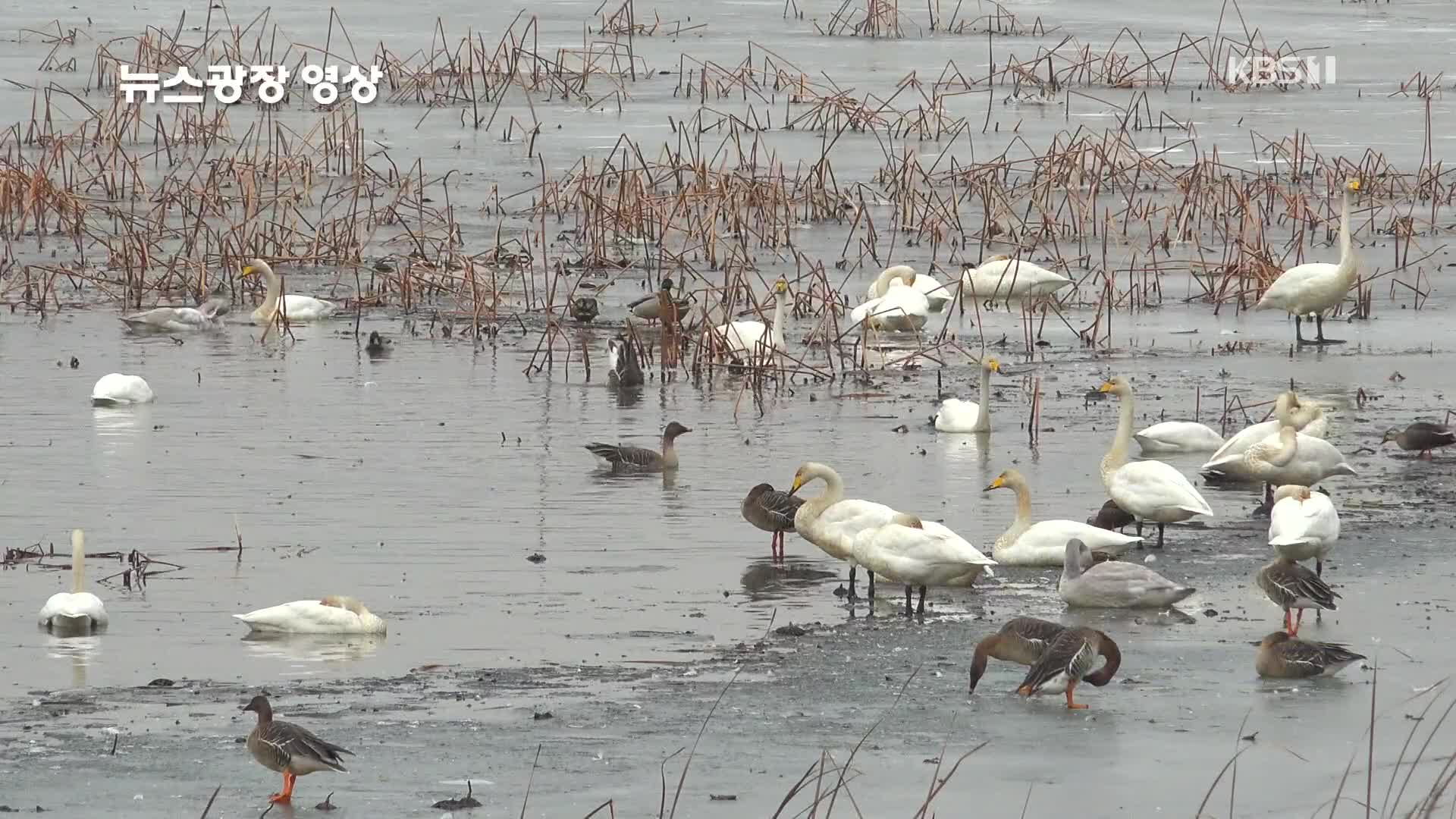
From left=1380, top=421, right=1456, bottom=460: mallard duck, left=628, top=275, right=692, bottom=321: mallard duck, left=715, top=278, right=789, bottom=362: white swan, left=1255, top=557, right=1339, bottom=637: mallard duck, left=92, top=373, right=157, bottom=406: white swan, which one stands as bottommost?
left=1255, top=557, right=1339, bottom=637: mallard duck

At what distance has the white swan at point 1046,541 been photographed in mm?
10117

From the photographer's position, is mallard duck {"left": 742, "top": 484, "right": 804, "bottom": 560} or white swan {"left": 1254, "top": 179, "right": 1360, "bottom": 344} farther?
white swan {"left": 1254, "top": 179, "right": 1360, "bottom": 344}

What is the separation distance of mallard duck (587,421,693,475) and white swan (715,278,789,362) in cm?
269

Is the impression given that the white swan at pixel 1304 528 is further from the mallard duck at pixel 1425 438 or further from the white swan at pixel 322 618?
the white swan at pixel 322 618

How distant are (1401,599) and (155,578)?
5.00 metres

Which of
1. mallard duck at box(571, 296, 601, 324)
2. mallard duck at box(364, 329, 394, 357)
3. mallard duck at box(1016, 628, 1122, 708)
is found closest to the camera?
mallard duck at box(1016, 628, 1122, 708)

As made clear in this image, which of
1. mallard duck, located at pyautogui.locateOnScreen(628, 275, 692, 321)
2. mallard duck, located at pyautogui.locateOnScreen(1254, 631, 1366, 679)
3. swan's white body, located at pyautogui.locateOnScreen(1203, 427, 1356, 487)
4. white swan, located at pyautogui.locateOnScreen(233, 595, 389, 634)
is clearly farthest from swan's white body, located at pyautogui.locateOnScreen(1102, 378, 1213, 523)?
mallard duck, located at pyautogui.locateOnScreen(628, 275, 692, 321)

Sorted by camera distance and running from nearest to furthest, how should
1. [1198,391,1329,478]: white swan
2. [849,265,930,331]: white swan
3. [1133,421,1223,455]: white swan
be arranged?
[1198,391,1329,478]: white swan, [1133,421,1223,455]: white swan, [849,265,930,331]: white swan

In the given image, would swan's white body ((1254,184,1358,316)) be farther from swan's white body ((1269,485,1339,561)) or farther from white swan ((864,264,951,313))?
swan's white body ((1269,485,1339,561))

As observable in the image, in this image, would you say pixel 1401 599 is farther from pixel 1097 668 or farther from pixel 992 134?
pixel 992 134

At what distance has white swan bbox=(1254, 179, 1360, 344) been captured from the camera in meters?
16.8

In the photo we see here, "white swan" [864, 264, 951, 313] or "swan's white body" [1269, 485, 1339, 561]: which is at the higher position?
"white swan" [864, 264, 951, 313]

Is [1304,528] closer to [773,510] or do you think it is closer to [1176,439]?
[773,510]

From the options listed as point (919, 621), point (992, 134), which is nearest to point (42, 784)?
point (919, 621)
